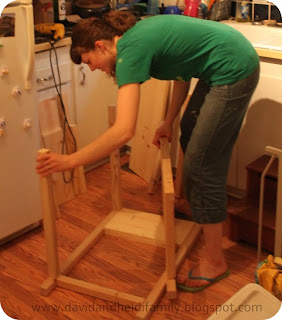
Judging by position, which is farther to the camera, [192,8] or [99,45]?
[192,8]

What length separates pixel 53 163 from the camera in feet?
5.26

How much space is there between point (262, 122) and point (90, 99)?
97 centimetres

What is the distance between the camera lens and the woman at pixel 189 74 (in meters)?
1.53

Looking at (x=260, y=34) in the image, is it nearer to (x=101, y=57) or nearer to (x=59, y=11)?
(x=59, y=11)

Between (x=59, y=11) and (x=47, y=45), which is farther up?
(x=59, y=11)

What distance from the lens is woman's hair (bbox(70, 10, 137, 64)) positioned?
5.24ft

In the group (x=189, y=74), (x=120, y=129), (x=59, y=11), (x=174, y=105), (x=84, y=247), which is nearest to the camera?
(x=120, y=129)

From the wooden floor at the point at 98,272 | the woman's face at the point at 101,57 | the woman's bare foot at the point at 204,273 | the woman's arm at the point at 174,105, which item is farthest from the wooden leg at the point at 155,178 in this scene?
the woman's face at the point at 101,57

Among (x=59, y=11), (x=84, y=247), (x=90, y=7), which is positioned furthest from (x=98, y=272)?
(x=90, y=7)

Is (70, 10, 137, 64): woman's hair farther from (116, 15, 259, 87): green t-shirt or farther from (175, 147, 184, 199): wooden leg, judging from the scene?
(175, 147, 184, 199): wooden leg

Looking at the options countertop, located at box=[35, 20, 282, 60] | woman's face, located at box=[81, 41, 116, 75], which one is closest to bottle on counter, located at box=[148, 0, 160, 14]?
countertop, located at box=[35, 20, 282, 60]

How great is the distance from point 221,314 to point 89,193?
1.54m

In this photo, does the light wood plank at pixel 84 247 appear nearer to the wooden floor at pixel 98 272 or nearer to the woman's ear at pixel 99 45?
the wooden floor at pixel 98 272

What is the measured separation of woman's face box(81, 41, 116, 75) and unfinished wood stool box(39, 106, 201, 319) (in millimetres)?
407
